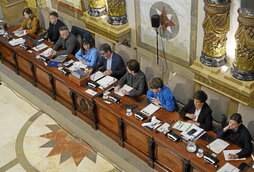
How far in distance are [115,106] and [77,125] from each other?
1122 mm

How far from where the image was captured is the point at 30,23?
8969mm

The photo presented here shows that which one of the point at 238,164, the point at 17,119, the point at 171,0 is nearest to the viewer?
the point at 238,164

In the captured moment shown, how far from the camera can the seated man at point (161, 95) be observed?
19.0 feet

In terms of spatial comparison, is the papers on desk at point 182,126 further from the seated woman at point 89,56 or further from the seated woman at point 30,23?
the seated woman at point 30,23

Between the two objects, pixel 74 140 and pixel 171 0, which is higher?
pixel 171 0

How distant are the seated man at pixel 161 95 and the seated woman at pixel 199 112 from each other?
0.27 meters

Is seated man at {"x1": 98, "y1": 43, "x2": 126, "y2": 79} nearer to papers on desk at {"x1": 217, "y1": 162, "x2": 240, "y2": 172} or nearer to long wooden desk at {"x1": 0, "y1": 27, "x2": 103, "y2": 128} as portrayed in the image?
long wooden desk at {"x1": 0, "y1": 27, "x2": 103, "y2": 128}

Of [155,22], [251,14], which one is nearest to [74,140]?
[155,22]

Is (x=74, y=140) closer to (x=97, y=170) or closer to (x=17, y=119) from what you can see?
(x=97, y=170)

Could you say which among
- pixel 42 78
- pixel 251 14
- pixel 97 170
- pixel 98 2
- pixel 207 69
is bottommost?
pixel 97 170

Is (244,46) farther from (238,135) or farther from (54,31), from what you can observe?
(54,31)

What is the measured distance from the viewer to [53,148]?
6.79 m

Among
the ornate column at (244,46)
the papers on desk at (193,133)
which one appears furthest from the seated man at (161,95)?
the ornate column at (244,46)

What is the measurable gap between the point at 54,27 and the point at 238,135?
5067 mm
